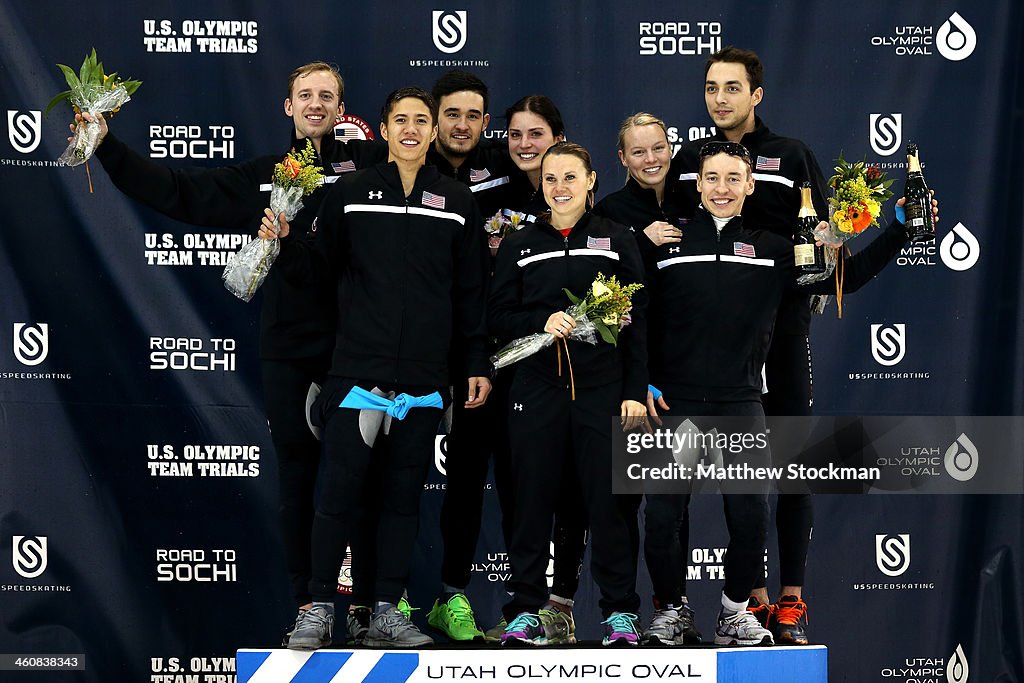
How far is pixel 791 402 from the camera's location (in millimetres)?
4469

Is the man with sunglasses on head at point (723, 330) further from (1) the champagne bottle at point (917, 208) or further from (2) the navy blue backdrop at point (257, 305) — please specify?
(2) the navy blue backdrop at point (257, 305)

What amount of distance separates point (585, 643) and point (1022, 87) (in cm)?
320

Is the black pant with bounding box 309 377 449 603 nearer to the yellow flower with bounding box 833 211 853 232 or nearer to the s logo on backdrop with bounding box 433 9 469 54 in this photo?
the yellow flower with bounding box 833 211 853 232

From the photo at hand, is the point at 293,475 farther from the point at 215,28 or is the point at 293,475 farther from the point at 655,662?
the point at 215,28

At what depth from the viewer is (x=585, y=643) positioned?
4102mm

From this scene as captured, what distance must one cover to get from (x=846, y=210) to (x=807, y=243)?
0.18m

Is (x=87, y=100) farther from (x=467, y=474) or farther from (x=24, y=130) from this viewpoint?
(x=467, y=474)

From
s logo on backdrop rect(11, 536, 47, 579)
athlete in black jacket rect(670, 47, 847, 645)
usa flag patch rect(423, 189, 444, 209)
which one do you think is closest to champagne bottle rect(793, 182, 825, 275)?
athlete in black jacket rect(670, 47, 847, 645)

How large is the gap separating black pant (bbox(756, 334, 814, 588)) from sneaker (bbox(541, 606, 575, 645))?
0.73 metres

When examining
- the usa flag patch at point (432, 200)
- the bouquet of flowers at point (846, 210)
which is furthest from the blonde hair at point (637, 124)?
the usa flag patch at point (432, 200)

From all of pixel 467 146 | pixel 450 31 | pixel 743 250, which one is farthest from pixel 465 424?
pixel 450 31

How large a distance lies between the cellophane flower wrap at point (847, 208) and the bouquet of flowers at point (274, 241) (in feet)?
5.74

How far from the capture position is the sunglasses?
167 inches

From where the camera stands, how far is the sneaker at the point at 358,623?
4.15m
